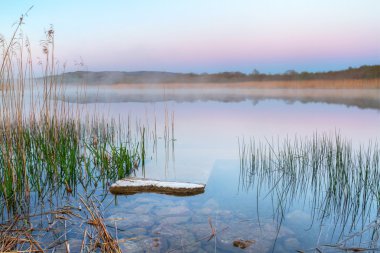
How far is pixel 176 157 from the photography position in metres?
6.26

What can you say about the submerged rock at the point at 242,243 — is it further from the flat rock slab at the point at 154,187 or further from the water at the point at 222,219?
the flat rock slab at the point at 154,187

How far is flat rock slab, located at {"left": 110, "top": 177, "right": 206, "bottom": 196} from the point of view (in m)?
4.12

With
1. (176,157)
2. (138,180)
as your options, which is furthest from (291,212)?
(176,157)

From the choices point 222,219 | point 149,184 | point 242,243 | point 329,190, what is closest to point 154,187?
point 149,184

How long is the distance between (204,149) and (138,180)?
3.14 m

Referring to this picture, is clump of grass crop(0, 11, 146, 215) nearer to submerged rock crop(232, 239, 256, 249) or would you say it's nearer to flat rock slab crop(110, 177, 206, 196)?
flat rock slab crop(110, 177, 206, 196)

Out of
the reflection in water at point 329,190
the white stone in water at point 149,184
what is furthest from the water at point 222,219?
the white stone in water at point 149,184

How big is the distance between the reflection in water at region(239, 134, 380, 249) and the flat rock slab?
2.40ft

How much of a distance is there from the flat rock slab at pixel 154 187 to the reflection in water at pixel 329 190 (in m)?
0.73

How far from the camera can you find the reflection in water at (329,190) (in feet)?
10.8

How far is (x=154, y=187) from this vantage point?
4211mm

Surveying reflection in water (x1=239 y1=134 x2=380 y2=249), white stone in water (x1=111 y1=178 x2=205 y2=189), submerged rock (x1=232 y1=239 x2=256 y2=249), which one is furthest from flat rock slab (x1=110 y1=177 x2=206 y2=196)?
submerged rock (x1=232 y1=239 x2=256 y2=249)

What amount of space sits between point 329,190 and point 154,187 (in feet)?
6.46

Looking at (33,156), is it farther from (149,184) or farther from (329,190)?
(329,190)
